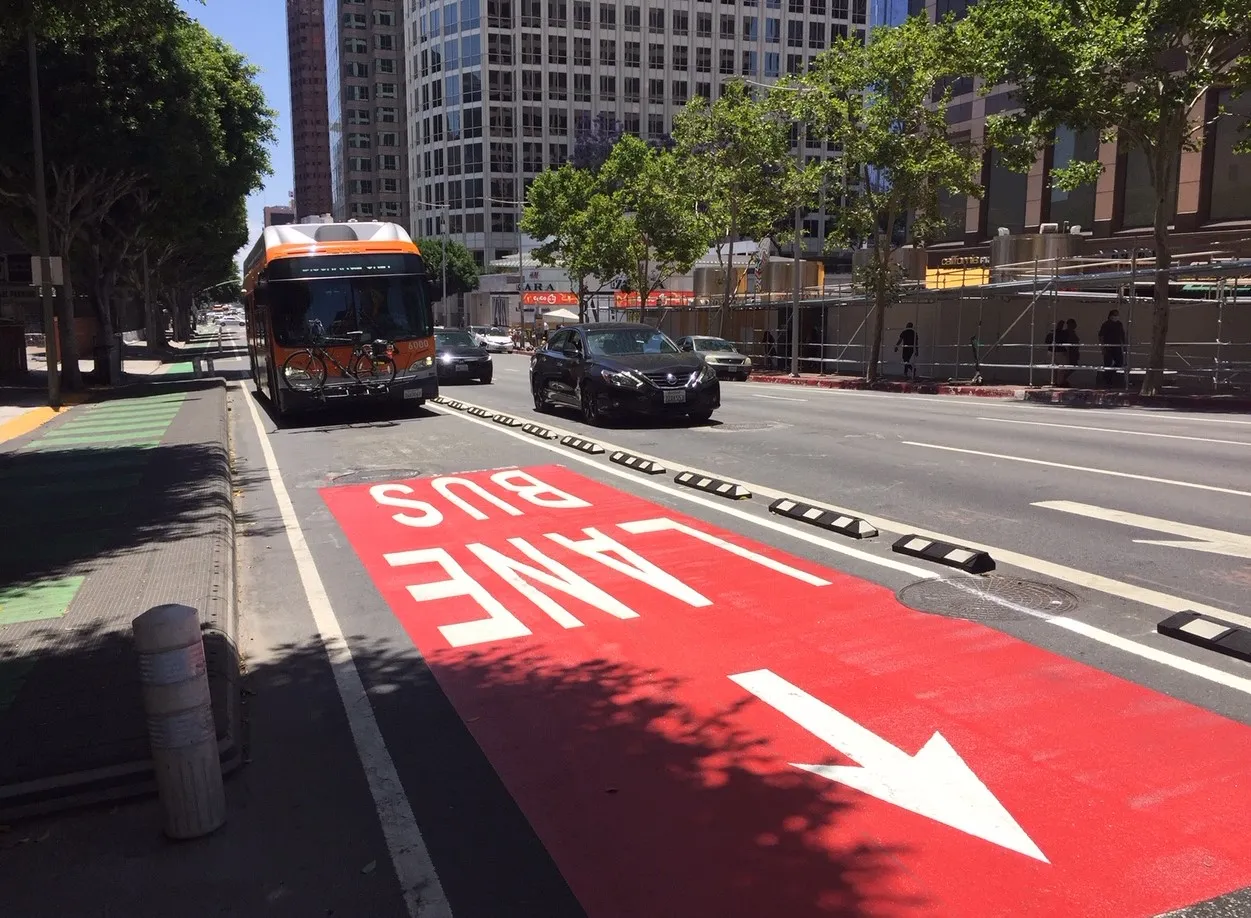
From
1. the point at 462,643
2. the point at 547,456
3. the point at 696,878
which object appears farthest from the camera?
the point at 547,456

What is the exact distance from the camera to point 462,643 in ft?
20.1

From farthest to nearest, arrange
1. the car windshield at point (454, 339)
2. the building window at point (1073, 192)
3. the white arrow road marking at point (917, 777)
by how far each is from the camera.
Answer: the building window at point (1073, 192)
the car windshield at point (454, 339)
the white arrow road marking at point (917, 777)

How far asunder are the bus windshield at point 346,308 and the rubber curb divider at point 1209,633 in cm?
1449

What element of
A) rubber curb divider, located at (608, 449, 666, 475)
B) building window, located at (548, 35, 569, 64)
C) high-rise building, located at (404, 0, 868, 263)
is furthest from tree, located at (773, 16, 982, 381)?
building window, located at (548, 35, 569, 64)

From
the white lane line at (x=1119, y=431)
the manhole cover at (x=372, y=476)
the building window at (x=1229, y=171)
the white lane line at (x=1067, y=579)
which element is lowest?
the manhole cover at (x=372, y=476)

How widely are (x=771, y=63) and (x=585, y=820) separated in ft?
366

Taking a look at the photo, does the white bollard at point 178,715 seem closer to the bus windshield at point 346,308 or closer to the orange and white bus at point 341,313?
the orange and white bus at point 341,313

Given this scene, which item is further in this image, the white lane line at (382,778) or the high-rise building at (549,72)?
the high-rise building at (549,72)

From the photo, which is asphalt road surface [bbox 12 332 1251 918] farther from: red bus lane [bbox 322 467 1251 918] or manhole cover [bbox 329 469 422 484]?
manhole cover [bbox 329 469 422 484]

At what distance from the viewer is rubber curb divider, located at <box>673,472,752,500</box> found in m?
10.3

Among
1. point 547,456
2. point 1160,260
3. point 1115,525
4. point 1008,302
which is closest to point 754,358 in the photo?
point 1008,302

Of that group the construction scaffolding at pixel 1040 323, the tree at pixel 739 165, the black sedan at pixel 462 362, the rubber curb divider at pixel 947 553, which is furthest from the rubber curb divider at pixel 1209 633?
the tree at pixel 739 165

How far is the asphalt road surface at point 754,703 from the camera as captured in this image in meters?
3.53

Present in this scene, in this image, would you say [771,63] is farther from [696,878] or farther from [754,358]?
[696,878]
